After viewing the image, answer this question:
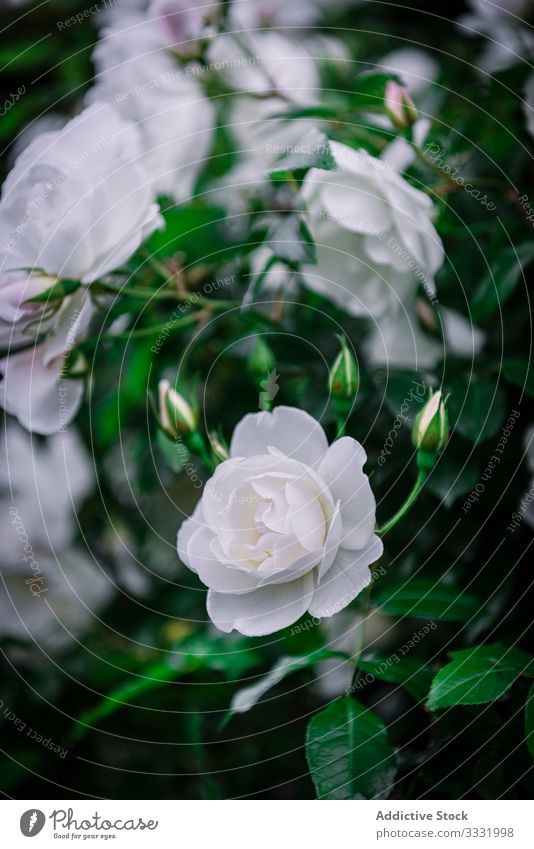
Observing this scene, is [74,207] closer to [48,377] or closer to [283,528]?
[48,377]

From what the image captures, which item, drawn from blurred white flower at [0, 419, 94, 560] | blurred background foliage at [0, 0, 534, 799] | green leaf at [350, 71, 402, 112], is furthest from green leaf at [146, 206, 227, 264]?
blurred white flower at [0, 419, 94, 560]

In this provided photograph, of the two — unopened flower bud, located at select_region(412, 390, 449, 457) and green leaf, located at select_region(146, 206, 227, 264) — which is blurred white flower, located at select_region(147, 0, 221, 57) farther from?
unopened flower bud, located at select_region(412, 390, 449, 457)

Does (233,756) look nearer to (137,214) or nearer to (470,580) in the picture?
(470,580)

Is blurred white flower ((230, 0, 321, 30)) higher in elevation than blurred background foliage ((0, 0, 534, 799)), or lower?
higher

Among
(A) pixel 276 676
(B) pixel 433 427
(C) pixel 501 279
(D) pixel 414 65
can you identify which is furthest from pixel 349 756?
(D) pixel 414 65

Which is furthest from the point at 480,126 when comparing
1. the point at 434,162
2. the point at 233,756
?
the point at 233,756

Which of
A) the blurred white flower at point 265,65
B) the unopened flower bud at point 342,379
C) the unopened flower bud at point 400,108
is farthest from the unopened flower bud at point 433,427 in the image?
the blurred white flower at point 265,65
